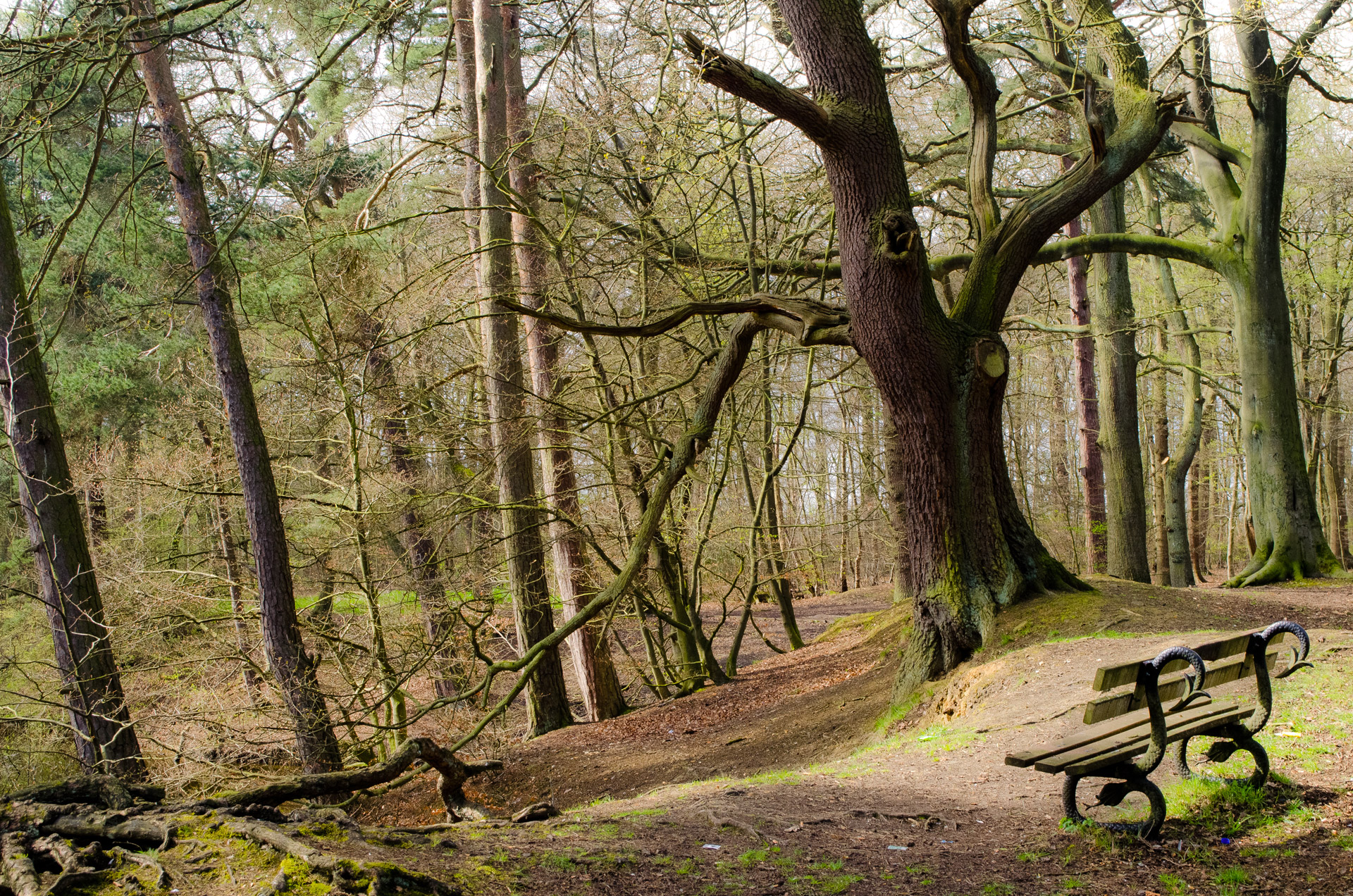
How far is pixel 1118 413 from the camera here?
12781mm

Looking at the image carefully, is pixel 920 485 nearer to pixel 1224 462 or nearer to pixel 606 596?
pixel 606 596

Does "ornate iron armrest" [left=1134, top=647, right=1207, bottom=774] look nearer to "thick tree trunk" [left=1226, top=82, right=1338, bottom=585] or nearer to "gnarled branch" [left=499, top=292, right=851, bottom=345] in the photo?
"gnarled branch" [left=499, top=292, right=851, bottom=345]

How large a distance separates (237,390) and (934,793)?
782 cm

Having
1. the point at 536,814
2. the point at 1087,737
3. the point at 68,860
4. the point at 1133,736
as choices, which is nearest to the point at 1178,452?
the point at 1133,736

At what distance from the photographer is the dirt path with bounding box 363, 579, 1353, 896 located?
3547 mm

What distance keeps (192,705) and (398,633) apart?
211 centimetres

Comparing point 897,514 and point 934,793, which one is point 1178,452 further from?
point 934,793

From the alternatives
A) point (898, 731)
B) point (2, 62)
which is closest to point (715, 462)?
point (898, 731)

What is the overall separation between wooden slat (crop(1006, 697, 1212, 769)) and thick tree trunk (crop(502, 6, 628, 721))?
6.81 meters

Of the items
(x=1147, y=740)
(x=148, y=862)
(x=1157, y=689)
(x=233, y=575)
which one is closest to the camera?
(x=148, y=862)

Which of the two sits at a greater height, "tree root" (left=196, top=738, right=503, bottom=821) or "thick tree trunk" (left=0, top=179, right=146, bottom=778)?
"thick tree trunk" (left=0, top=179, right=146, bottom=778)

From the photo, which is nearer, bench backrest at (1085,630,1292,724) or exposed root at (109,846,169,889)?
exposed root at (109,846,169,889)

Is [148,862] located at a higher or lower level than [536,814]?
higher

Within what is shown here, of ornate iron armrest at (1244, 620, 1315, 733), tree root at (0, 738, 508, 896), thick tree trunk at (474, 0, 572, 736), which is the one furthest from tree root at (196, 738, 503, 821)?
ornate iron armrest at (1244, 620, 1315, 733)
